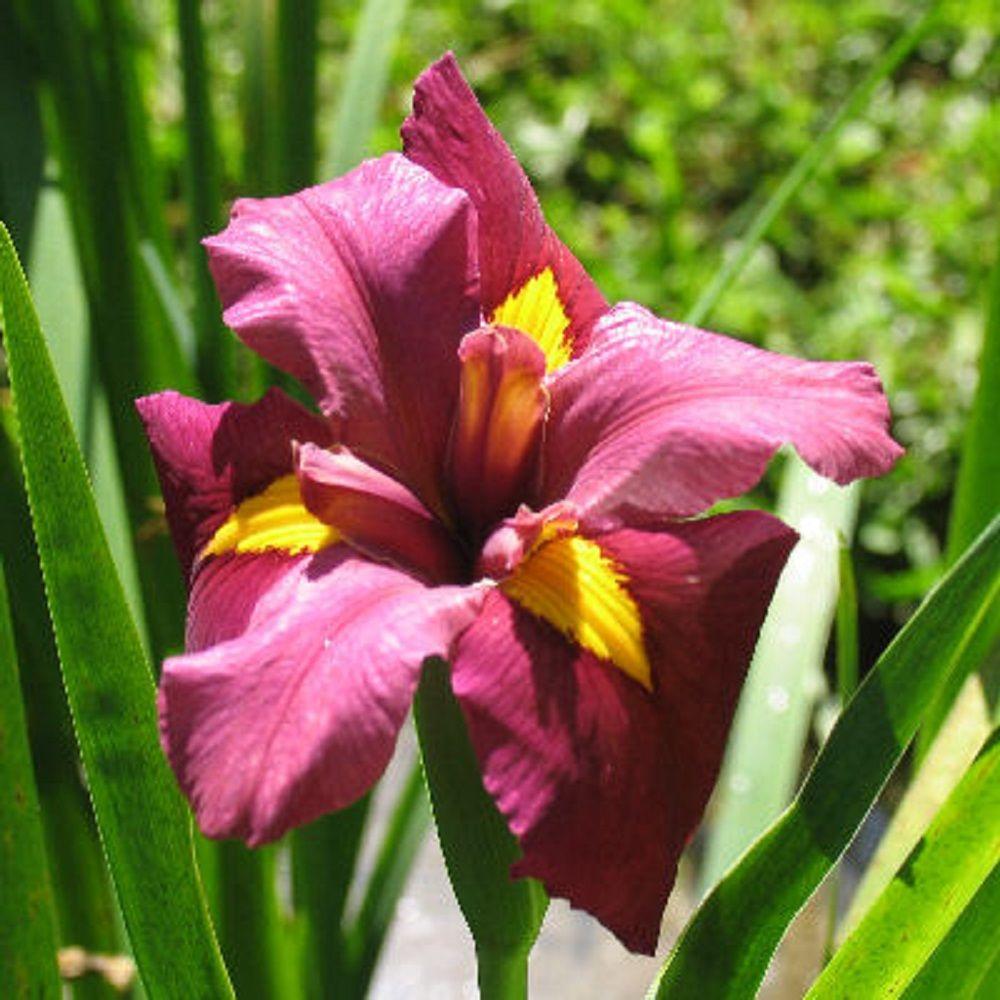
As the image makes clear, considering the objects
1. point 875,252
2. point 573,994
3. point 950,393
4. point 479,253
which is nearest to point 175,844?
point 479,253

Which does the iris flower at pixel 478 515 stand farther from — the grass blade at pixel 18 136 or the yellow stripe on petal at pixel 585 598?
the grass blade at pixel 18 136

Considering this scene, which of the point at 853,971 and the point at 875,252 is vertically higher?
the point at 853,971

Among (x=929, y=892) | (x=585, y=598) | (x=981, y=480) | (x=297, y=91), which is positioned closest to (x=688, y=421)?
(x=585, y=598)

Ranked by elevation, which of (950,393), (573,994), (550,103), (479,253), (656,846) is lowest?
(573,994)

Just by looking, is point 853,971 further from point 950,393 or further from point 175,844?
point 950,393

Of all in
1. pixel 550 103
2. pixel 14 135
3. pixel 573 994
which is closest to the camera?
pixel 14 135

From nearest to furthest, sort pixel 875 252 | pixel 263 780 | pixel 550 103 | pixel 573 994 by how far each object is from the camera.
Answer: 1. pixel 263 780
2. pixel 573 994
3. pixel 875 252
4. pixel 550 103

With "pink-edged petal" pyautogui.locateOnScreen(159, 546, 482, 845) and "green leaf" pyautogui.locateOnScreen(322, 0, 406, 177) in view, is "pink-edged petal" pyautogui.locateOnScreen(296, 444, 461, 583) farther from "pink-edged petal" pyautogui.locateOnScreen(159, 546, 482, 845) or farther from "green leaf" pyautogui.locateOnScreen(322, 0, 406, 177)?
"green leaf" pyautogui.locateOnScreen(322, 0, 406, 177)
